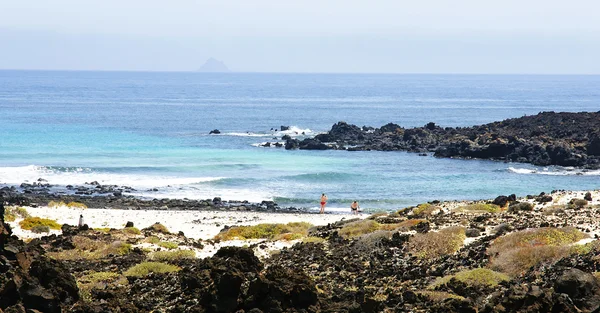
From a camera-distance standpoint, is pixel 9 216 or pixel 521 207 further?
pixel 9 216

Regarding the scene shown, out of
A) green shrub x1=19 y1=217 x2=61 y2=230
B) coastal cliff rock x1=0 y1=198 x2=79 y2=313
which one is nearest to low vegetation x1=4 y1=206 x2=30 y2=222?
green shrub x1=19 y1=217 x2=61 y2=230

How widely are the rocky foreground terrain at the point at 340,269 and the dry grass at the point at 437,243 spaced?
0.04 metres

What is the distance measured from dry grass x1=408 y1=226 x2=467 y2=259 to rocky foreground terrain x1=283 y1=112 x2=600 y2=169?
170ft

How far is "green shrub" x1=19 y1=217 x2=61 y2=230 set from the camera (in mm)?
33062

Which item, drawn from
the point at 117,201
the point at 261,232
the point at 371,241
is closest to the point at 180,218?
the point at 117,201

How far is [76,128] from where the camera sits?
104 m

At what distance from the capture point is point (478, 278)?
19.2 metres

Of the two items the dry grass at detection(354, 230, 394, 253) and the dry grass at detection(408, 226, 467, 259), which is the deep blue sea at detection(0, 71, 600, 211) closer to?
the dry grass at detection(354, 230, 394, 253)

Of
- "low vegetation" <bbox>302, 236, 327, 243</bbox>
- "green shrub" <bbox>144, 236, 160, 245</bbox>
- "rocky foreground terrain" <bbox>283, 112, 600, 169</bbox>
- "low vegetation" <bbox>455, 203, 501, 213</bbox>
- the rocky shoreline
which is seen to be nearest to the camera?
"low vegetation" <bbox>302, 236, 327, 243</bbox>

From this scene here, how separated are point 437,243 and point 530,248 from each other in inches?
147

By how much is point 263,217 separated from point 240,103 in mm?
127416

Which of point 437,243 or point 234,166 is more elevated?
point 437,243

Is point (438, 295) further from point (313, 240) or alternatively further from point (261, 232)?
point (261, 232)

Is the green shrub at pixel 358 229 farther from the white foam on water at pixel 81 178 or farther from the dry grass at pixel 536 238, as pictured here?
the white foam on water at pixel 81 178
